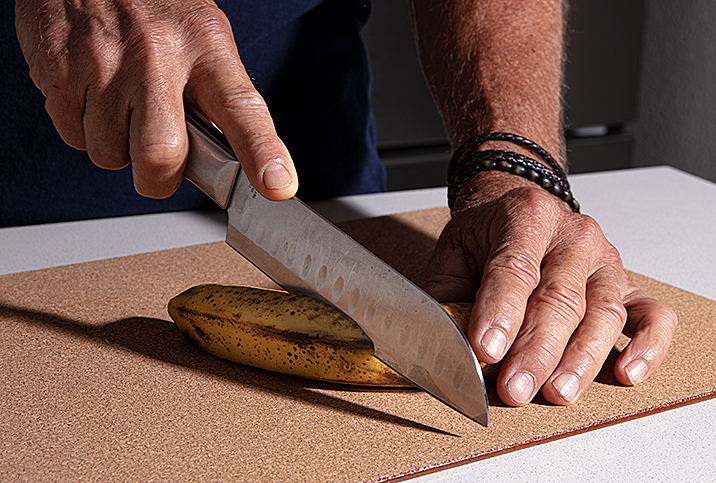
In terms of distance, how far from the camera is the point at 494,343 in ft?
1.90

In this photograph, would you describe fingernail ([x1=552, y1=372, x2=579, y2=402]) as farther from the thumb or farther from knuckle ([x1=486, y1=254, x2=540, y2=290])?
the thumb

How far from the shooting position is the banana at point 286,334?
580mm

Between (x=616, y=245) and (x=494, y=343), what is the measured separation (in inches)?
21.2

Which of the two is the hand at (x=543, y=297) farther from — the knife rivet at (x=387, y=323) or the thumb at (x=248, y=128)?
the thumb at (x=248, y=128)

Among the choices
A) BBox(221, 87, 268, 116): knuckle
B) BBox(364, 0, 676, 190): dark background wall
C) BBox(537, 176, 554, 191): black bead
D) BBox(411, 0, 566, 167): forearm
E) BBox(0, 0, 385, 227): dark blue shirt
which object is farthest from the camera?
BBox(364, 0, 676, 190): dark background wall

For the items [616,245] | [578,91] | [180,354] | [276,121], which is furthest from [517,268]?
[578,91]

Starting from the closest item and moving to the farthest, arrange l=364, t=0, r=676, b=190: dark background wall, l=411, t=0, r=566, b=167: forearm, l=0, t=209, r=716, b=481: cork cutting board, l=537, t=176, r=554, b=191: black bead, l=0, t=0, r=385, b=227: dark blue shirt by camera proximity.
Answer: l=0, t=209, r=716, b=481: cork cutting board → l=537, t=176, r=554, b=191: black bead → l=411, t=0, r=566, b=167: forearm → l=0, t=0, r=385, b=227: dark blue shirt → l=364, t=0, r=676, b=190: dark background wall

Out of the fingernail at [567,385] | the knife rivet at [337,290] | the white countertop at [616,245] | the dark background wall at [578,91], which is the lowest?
the dark background wall at [578,91]

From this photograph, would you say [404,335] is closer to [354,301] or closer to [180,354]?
[354,301]

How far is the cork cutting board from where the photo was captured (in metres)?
0.49

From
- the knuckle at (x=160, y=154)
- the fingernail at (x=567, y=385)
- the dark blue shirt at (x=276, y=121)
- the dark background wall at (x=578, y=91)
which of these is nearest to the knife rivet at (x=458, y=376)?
the fingernail at (x=567, y=385)

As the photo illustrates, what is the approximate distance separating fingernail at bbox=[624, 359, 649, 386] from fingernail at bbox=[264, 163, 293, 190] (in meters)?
0.37

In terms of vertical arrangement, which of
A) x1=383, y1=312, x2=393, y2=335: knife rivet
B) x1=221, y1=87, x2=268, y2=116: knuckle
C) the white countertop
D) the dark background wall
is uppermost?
x1=221, y1=87, x2=268, y2=116: knuckle

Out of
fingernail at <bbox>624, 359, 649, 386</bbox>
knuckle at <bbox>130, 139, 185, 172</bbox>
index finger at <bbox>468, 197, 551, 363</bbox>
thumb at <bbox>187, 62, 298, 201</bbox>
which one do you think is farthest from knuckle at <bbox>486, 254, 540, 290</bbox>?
knuckle at <bbox>130, 139, 185, 172</bbox>
